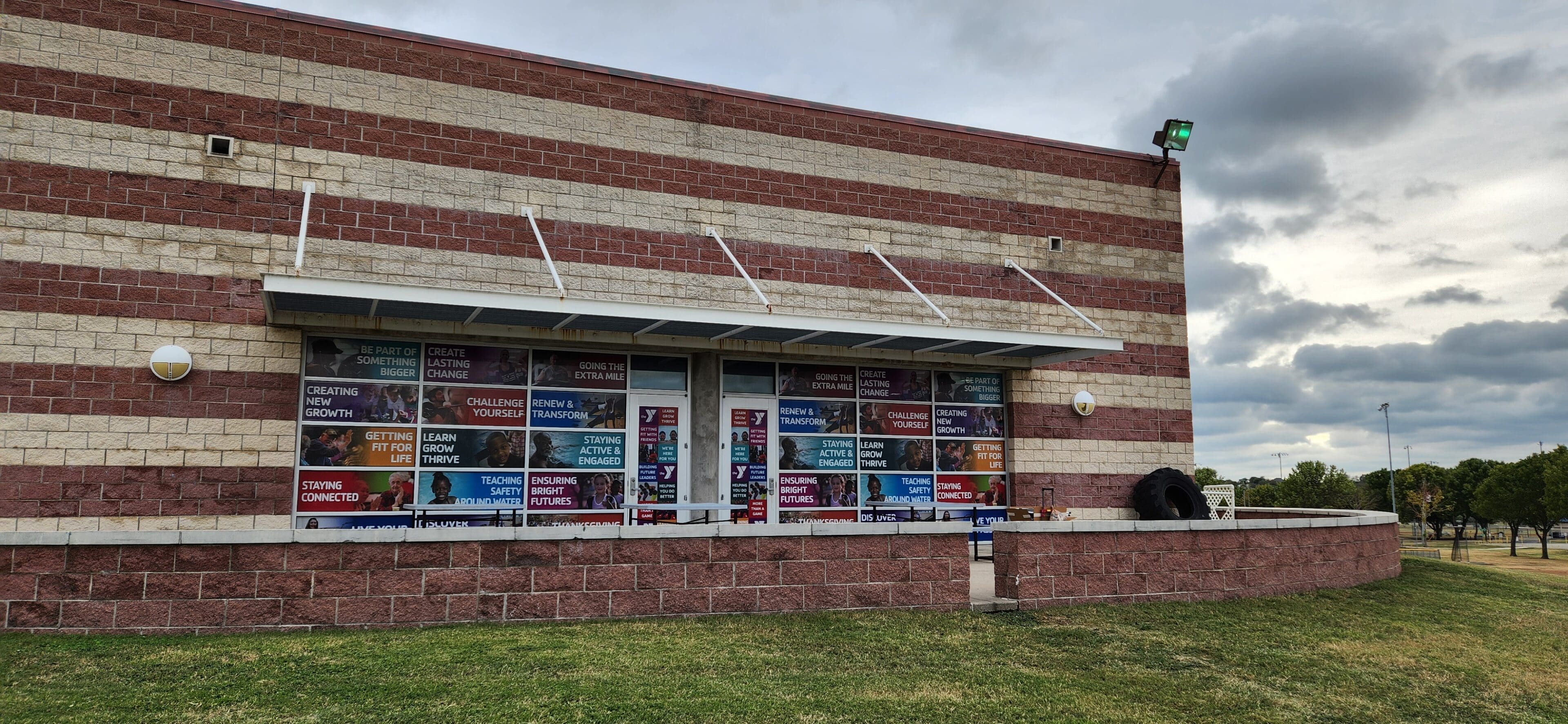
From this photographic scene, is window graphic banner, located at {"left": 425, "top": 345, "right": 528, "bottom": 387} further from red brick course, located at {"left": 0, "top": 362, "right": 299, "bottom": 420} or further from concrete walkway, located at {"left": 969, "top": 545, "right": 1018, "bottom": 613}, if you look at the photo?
concrete walkway, located at {"left": 969, "top": 545, "right": 1018, "bottom": 613}

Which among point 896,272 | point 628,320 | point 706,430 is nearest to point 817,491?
point 706,430

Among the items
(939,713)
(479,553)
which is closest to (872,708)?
(939,713)

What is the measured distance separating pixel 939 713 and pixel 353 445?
8548mm

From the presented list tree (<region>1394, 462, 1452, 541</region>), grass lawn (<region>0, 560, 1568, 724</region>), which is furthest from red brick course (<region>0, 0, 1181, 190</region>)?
tree (<region>1394, 462, 1452, 541</region>)

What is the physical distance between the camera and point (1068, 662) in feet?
25.7

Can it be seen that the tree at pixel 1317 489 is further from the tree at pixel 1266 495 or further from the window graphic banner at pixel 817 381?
the window graphic banner at pixel 817 381

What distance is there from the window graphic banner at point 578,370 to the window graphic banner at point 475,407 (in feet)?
1.13

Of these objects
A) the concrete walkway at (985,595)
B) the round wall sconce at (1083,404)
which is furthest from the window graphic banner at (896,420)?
the concrete walkway at (985,595)

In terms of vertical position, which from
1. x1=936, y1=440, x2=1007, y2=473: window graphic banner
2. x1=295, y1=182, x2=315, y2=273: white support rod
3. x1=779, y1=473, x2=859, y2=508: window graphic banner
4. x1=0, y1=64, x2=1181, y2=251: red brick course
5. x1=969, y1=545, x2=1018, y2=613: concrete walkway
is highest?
x1=0, y1=64, x2=1181, y2=251: red brick course

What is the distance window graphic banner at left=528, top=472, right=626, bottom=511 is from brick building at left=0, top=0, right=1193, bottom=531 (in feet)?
0.17

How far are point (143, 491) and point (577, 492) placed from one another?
190 inches

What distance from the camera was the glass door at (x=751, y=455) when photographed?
Answer: 14.0 meters

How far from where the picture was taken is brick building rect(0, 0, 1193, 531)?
11.1m

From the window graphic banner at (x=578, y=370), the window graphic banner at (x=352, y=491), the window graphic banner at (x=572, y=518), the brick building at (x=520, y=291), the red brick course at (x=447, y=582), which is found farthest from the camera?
the window graphic banner at (x=578, y=370)
